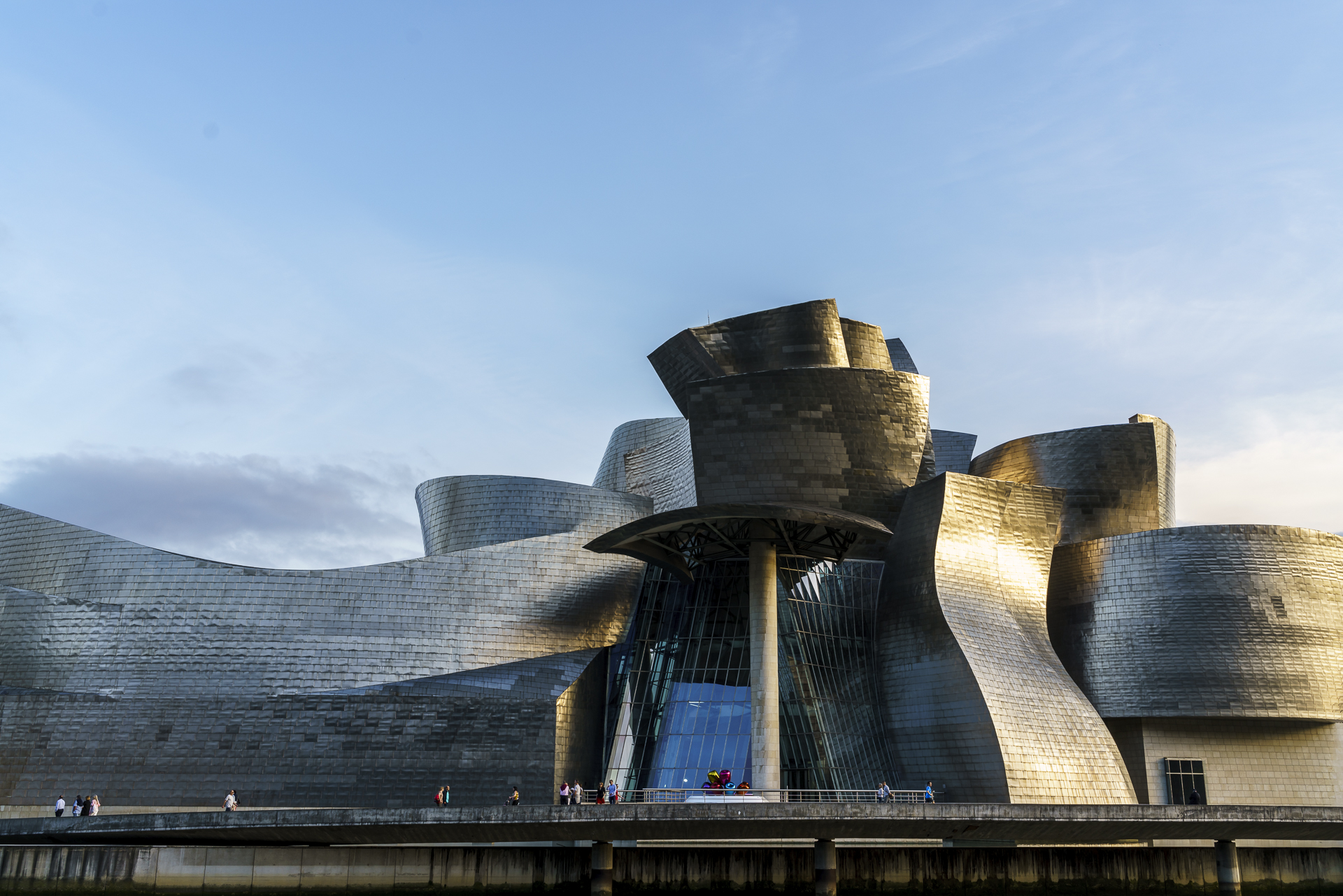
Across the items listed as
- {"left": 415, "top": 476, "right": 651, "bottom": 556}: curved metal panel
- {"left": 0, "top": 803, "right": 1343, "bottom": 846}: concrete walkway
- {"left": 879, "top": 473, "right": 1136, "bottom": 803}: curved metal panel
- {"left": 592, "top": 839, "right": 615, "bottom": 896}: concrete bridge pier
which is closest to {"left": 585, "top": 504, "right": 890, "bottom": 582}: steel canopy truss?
{"left": 879, "top": 473, "right": 1136, "bottom": 803}: curved metal panel

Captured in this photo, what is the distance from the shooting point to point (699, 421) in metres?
31.9

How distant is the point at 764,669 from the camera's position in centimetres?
2770

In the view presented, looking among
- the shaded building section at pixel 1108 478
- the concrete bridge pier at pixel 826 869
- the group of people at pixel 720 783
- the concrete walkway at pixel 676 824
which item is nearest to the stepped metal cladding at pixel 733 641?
the group of people at pixel 720 783

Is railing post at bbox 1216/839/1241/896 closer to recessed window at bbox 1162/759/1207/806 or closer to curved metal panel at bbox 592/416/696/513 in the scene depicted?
recessed window at bbox 1162/759/1207/806

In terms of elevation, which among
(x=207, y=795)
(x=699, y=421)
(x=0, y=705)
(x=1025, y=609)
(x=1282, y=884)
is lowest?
(x=1282, y=884)

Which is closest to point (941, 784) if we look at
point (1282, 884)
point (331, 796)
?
point (1282, 884)

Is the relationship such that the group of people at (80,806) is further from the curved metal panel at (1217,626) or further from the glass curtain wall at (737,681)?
the curved metal panel at (1217,626)

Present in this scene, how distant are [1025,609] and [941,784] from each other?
6323 mm

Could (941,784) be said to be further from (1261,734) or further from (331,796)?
(331,796)

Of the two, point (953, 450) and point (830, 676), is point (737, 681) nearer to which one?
point (830, 676)

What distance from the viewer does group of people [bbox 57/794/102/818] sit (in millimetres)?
24188

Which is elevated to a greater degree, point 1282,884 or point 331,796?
point 331,796

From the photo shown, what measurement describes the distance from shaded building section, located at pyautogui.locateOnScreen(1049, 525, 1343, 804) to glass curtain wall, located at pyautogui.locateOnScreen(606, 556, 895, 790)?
26.0ft

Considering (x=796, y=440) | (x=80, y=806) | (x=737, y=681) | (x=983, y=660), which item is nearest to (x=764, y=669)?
(x=737, y=681)
